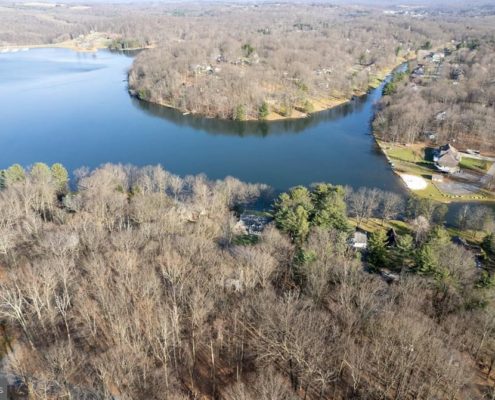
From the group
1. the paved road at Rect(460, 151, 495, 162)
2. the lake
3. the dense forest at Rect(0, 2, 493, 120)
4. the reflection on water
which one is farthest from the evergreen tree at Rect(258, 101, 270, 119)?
the paved road at Rect(460, 151, 495, 162)

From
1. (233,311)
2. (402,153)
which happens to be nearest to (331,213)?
(233,311)

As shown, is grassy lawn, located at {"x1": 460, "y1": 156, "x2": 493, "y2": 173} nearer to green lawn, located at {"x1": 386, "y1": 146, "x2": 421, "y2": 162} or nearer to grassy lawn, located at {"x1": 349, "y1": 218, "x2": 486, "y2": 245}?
green lawn, located at {"x1": 386, "y1": 146, "x2": 421, "y2": 162}

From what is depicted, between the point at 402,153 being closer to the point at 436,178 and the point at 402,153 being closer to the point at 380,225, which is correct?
the point at 436,178

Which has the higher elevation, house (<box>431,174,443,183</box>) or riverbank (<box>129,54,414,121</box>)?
riverbank (<box>129,54,414,121</box>)

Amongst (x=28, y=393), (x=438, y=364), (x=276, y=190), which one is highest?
(x=438, y=364)

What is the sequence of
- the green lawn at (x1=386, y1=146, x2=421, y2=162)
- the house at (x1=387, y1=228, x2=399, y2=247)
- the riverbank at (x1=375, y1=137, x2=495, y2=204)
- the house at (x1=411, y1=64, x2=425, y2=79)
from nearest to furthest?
the house at (x1=387, y1=228, x2=399, y2=247) < the riverbank at (x1=375, y1=137, x2=495, y2=204) < the green lawn at (x1=386, y1=146, x2=421, y2=162) < the house at (x1=411, y1=64, x2=425, y2=79)

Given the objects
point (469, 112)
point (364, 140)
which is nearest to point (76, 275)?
point (364, 140)

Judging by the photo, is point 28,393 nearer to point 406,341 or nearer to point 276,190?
point 406,341
